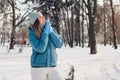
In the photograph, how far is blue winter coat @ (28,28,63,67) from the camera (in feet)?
19.3

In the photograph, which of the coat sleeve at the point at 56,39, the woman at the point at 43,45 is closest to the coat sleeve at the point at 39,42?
the woman at the point at 43,45

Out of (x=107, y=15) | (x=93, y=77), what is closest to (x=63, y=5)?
(x=107, y=15)

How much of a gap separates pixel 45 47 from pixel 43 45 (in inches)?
2.1

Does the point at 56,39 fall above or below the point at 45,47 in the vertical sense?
above

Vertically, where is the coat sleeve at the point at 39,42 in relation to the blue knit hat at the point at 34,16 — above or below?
below

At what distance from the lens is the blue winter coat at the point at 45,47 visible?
231 inches

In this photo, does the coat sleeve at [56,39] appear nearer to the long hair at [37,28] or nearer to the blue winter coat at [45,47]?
the blue winter coat at [45,47]

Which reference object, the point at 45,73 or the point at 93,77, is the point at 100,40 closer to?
the point at 93,77

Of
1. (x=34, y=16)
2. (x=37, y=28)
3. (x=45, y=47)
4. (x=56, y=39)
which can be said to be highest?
(x=34, y=16)

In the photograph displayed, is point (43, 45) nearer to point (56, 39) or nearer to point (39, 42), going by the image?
point (39, 42)

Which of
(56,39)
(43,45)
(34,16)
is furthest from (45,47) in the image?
(34,16)

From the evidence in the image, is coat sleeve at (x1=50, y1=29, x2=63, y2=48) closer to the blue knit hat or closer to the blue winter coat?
the blue winter coat

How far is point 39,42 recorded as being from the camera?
5.93 m

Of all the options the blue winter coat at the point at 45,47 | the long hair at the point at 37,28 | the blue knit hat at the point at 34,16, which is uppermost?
the blue knit hat at the point at 34,16
